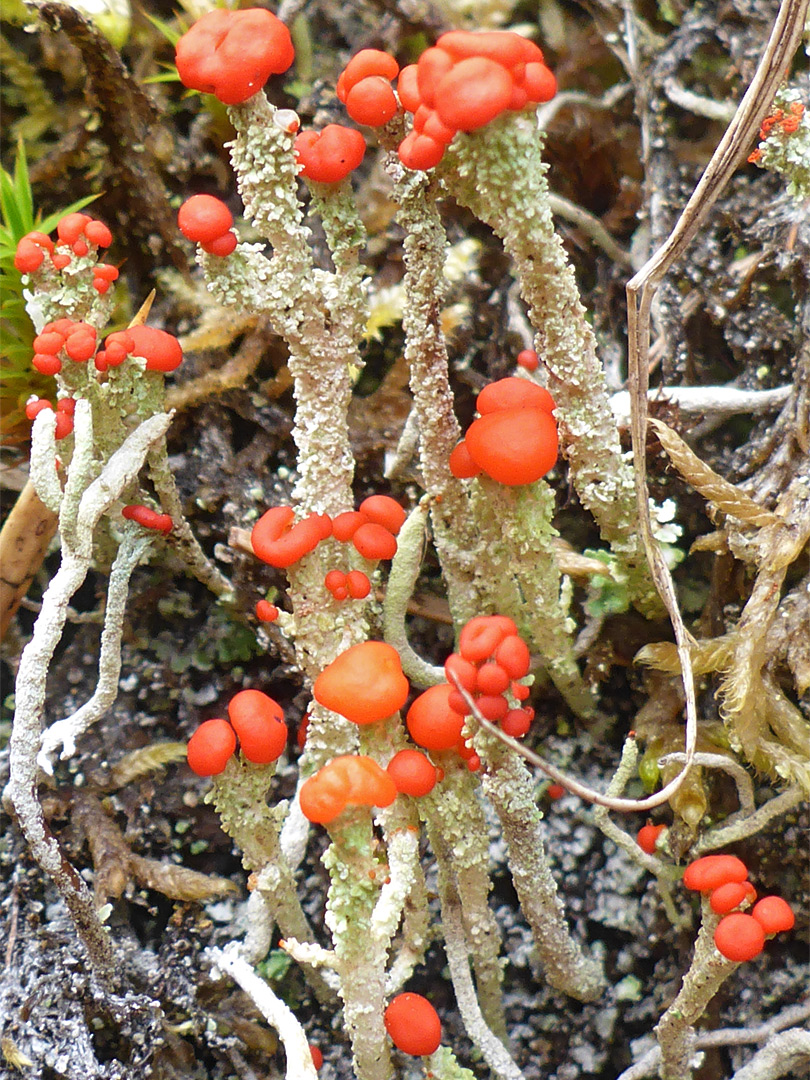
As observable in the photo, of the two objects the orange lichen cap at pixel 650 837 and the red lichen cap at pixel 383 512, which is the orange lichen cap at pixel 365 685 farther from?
the orange lichen cap at pixel 650 837

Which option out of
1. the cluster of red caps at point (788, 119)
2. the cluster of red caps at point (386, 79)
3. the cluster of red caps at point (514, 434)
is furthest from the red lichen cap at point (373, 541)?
the cluster of red caps at point (788, 119)

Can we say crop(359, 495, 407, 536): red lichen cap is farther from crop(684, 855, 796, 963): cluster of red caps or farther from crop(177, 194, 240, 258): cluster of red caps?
crop(684, 855, 796, 963): cluster of red caps

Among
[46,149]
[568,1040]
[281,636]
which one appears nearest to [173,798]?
[281,636]

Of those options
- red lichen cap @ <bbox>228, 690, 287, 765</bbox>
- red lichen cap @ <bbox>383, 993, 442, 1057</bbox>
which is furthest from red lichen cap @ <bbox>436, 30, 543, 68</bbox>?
red lichen cap @ <bbox>383, 993, 442, 1057</bbox>

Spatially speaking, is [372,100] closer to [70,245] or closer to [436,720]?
[70,245]

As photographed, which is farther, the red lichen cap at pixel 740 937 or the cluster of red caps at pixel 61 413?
the cluster of red caps at pixel 61 413

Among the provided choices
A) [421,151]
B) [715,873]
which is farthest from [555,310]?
[715,873]

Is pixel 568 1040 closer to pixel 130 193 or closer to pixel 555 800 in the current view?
pixel 555 800
